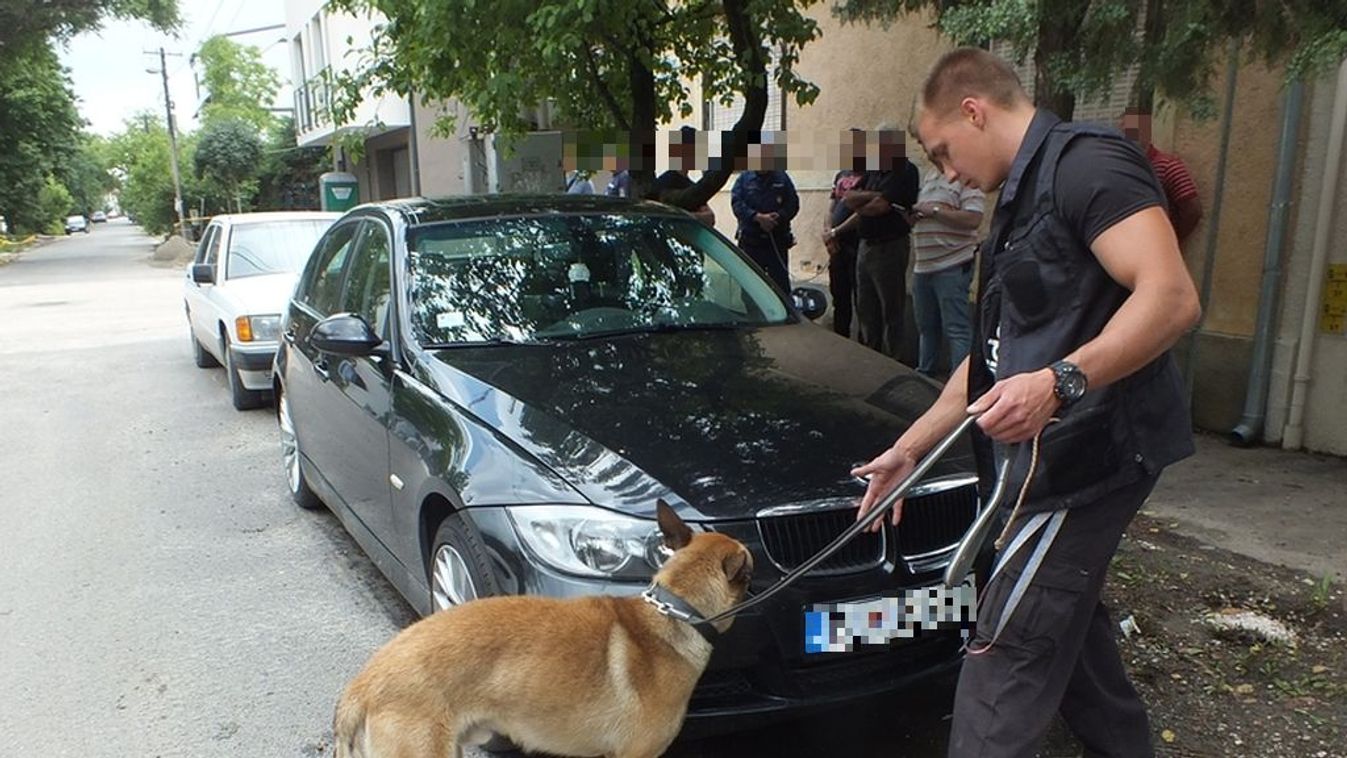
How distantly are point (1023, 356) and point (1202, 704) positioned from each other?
184cm

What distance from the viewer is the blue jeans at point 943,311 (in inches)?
248

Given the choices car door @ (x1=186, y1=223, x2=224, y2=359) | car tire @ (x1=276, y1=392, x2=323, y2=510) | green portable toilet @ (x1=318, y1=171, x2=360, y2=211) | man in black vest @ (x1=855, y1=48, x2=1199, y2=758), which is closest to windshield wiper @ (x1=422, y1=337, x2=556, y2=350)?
man in black vest @ (x1=855, y1=48, x2=1199, y2=758)

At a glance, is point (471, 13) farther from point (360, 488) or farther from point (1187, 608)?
point (1187, 608)

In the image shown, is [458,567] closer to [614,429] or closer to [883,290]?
[614,429]

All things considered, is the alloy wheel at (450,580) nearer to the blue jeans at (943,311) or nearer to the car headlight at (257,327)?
the blue jeans at (943,311)

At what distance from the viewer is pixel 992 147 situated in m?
2.13

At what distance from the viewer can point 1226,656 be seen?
344 centimetres

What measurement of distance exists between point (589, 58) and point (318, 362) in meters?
3.66

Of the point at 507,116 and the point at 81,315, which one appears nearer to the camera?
the point at 507,116

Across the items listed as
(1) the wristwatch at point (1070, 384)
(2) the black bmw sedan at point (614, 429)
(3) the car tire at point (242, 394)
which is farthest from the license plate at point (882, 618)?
(3) the car tire at point (242, 394)

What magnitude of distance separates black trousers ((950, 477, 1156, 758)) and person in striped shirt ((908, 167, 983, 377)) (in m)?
4.19

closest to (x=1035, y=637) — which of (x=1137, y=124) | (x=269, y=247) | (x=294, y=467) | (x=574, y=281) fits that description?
(x=574, y=281)

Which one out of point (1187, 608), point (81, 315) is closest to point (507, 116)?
point (1187, 608)

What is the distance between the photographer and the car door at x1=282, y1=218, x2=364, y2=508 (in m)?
4.38
